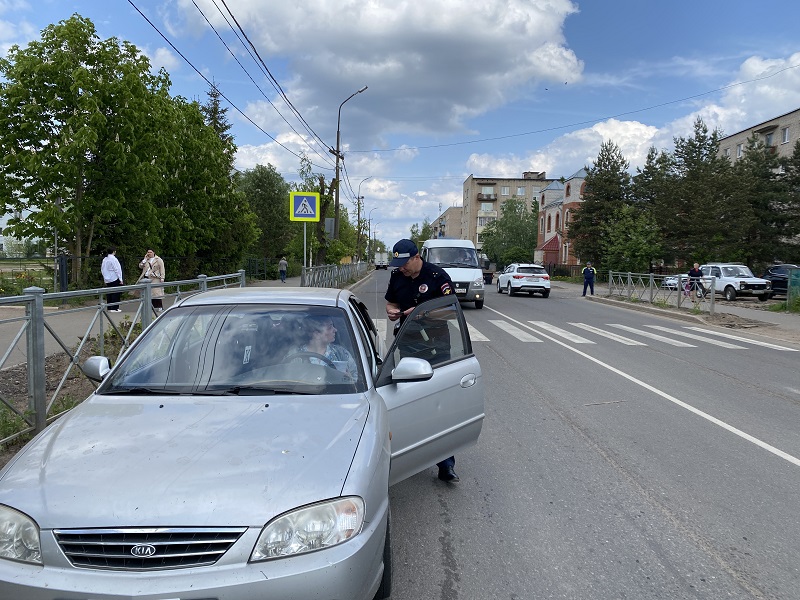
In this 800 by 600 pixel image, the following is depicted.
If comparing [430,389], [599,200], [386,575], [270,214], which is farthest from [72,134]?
[599,200]

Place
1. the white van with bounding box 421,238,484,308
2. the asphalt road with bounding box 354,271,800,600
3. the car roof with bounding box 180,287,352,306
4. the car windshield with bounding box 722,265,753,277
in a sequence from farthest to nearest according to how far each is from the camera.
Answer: the car windshield with bounding box 722,265,753,277 → the white van with bounding box 421,238,484,308 → the car roof with bounding box 180,287,352,306 → the asphalt road with bounding box 354,271,800,600

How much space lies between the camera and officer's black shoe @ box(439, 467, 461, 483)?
183 inches

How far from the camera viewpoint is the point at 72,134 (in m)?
15.9

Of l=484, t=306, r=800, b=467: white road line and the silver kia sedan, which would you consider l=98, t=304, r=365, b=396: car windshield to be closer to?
the silver kia sedan

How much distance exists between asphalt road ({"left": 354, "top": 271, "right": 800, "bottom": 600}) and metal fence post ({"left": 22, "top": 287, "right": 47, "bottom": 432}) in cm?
344

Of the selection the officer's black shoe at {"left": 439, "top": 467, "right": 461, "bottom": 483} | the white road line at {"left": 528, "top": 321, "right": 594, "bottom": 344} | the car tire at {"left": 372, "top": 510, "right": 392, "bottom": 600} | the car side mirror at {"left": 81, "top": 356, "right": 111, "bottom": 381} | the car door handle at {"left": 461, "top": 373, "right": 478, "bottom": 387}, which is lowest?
the white road line at {"left": 528, "top": 321, "right": 594, "bottom": 344}

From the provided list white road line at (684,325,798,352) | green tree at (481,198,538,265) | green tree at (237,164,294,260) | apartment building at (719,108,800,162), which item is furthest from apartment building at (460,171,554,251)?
white road line at (684,325,798,352)

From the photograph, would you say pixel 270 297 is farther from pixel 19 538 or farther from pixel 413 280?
pixel 19 538

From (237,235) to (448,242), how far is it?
13.3 metres

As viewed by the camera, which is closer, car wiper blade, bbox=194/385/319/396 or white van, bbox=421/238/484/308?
car wiper blade, bbox=194/385/319/396

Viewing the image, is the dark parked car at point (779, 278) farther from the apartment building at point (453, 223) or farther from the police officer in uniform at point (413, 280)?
the apartment building at point (453, 223)

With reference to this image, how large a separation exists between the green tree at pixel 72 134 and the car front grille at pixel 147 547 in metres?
15.9

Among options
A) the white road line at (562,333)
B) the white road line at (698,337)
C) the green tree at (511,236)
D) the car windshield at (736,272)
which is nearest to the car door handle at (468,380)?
the white road line at (562,333)

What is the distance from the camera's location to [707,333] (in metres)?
16.2
